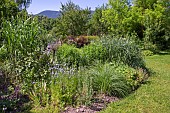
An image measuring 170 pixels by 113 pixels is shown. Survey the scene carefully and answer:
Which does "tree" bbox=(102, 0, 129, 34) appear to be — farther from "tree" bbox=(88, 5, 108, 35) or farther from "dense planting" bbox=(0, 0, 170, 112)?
"dense planting" bbox=(0, 0, 170, 112)

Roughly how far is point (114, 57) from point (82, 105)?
3.39m

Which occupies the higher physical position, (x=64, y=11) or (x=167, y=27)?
(x=64, y=11)

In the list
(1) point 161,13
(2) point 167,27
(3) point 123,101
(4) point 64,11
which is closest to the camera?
(3) point 123,101

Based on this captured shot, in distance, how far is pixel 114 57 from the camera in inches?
317

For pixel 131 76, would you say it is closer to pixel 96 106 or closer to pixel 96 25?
pixel 96 106

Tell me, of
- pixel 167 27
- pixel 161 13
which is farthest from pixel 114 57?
pixel 167 27

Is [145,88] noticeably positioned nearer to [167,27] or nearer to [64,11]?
[167,27]

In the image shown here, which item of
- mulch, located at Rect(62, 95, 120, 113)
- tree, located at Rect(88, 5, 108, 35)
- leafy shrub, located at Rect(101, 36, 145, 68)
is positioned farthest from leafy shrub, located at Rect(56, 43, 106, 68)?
tree, located at Rect(88, 5, 108, 35)

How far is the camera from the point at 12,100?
483cm

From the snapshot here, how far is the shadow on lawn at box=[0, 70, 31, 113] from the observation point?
15.3 ft

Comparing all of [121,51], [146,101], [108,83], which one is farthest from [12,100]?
[121,51]

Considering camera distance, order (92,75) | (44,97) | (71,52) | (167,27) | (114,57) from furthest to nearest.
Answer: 1. (167,27)
2. (114,57)
3. (71,52)
4. (92,75)
5. (44,97)

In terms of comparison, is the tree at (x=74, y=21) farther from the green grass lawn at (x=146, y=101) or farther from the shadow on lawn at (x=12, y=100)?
the shadow on lawn at (x=12, y=100)

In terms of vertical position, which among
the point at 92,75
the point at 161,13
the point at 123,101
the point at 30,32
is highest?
the point at 161,13
